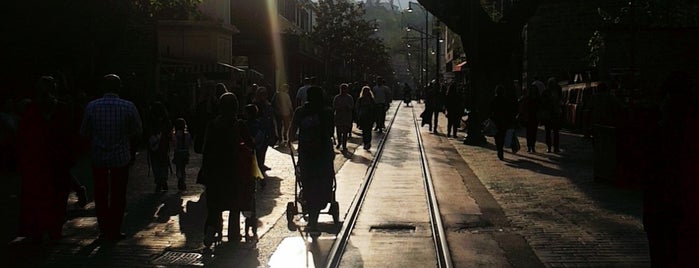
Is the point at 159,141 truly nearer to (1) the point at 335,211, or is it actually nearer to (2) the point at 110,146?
(1) the point at 335,211

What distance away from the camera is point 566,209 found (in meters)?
12.3

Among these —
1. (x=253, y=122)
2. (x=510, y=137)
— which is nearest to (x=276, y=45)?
(x=510, y=137)

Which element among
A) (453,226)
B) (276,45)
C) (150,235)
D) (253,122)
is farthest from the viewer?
(276,45)

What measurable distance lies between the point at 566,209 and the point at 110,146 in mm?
5598

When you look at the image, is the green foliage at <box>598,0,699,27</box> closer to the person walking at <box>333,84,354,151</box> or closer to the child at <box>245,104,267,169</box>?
the person walking at <box>333,84,354,151</box>

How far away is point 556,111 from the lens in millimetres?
21719

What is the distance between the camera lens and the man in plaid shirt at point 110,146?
9.59 metres

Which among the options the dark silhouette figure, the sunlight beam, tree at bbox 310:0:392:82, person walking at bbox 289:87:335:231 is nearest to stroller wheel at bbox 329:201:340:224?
person walking at bbox 289:87:335:231

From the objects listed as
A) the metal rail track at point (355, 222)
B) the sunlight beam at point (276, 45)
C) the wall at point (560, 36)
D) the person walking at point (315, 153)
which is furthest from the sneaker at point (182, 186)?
the sunlight beam at point (276, 45)

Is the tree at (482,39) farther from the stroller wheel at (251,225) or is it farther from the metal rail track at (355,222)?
the stroller wheel at (251,225)

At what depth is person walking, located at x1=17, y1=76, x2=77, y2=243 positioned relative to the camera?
9477mm

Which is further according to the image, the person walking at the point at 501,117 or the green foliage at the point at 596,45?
the green foliage at the point at 596,45

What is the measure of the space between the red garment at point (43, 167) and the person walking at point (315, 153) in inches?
91.3

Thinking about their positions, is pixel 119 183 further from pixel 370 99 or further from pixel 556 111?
pixel 370 99
